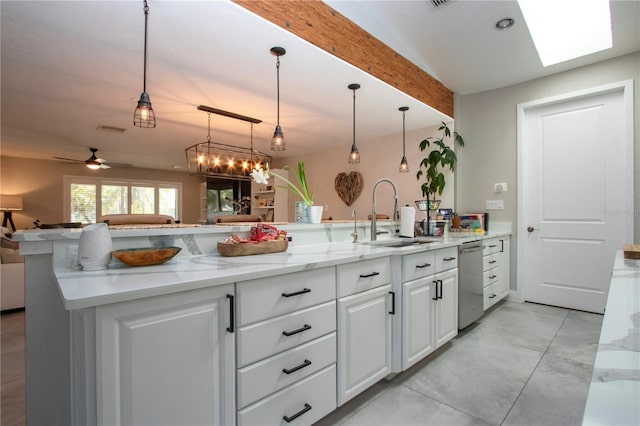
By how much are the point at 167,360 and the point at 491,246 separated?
3.10m

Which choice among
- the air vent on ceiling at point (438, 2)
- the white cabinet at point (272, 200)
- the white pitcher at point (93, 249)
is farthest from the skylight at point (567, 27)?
the white cabinet at point (272, 200)

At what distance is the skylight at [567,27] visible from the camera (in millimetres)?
2752

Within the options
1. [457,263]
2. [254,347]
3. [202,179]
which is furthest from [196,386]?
[202,179]

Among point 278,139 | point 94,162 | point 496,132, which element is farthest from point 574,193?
point 94,162

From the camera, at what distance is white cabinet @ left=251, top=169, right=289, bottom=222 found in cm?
625

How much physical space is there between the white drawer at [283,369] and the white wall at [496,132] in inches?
121

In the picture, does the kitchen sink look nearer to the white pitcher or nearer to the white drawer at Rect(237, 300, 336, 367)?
the white drawer at Rect(237, 300, 336, 367)

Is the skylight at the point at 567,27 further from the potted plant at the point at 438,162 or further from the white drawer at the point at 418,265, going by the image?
the white drawer at the point at 418,265

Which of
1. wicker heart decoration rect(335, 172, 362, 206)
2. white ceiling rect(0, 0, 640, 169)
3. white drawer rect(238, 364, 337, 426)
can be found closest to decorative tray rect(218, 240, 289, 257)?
white drawer rect(238, 364, 337, 426)

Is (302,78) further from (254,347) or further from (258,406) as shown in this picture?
(258,406)

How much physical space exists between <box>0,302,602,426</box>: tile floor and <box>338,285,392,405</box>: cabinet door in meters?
0.17

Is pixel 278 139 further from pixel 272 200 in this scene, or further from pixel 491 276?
pixel 272 200

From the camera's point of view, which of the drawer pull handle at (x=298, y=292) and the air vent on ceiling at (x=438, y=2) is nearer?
the drawer pull handle at (x=298, y=292)

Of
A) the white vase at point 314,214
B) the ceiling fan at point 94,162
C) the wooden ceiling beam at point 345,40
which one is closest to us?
the wooden ceiling beam at point 345,40
